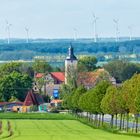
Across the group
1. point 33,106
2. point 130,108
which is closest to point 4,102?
point 33,106

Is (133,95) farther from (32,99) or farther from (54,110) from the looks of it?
(32,99)

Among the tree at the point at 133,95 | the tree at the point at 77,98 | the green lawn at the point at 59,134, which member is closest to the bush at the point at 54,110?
the tree at the point at 77,98

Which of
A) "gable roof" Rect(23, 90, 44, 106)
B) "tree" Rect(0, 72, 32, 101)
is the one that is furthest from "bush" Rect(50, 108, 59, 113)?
"tree" Rect(0, 72, 32, 101)

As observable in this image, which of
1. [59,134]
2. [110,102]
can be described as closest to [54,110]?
[110,102]

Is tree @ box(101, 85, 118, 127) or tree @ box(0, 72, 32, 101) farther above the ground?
tree @ box(101, 85, 118, 127)

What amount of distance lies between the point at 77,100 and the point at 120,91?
38.2 metres

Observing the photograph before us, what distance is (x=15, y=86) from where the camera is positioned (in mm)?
185125

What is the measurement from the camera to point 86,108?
119 m

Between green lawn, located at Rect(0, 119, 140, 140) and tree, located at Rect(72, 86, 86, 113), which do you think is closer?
green lawn, located at Rect(0, 119, 140, 140)

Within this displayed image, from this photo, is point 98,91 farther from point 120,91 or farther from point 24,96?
point 24,96

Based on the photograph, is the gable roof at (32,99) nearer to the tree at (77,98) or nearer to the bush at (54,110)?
the bush at (54,110)

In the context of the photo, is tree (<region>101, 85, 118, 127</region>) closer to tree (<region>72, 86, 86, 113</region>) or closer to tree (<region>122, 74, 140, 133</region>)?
tree (<region>122, 74, 140, 133</region>)

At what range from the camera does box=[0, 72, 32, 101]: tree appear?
183625 millimetres

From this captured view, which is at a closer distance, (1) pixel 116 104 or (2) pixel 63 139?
(2) pixel 63 139
